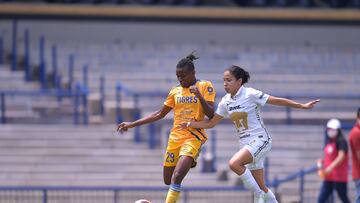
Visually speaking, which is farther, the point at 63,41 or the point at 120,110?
the point at 63,41

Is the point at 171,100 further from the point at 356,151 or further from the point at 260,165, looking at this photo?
the point at 356,151

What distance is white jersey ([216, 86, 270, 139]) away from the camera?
42.8 feet

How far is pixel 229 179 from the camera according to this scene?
68.0ft

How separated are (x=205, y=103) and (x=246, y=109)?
49 cm

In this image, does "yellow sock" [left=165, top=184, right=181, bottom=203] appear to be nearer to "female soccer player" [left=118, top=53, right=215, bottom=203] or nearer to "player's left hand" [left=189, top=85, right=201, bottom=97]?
"female soccer player" [left=118, top=53, right=215, bottom=203]

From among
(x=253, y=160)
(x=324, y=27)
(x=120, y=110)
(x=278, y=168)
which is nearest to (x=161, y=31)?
(x=324, y=27)

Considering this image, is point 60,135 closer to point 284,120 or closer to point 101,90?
point 101,90

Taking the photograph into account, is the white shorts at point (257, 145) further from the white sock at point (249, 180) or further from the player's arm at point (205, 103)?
the player's arm at point (205, 103)

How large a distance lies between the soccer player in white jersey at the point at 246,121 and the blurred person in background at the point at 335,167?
417 cm

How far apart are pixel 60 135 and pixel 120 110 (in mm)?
1355

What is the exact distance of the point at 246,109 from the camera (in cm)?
1304

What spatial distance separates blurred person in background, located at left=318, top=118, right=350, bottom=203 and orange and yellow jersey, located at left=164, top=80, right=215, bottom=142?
4.36 metres

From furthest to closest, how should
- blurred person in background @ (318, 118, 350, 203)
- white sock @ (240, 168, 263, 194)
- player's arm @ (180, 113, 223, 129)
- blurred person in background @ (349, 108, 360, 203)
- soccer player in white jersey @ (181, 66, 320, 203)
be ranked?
blurred person in background @ (318, 118, 350, 203)
blurred person in background @ (349, 108, 360, 203)
player's arm @ (180, 113, 223, 129)
soccer player in white jersey @ (181, 66, 320, 203)
white sock @ (240, 168, 263, 194)

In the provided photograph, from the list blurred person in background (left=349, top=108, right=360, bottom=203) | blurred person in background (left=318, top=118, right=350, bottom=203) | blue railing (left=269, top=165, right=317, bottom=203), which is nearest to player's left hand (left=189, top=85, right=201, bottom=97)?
blurred person in background (left=349, top=108, right=360, bottom=203)
